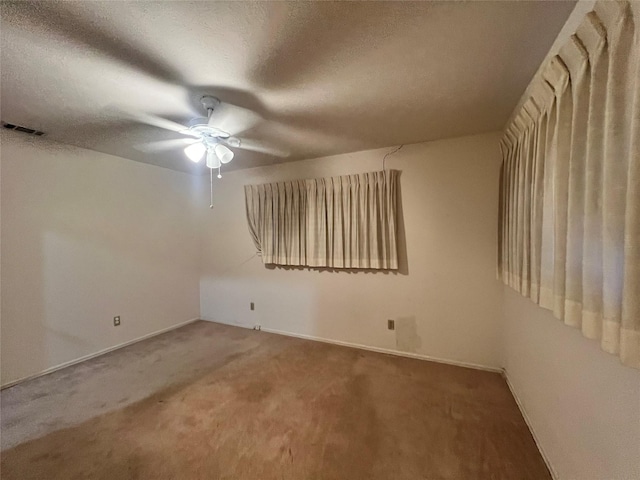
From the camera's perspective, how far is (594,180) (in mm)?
1025

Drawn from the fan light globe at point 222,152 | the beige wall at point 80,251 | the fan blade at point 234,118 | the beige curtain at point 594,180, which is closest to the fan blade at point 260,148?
the fan blade at point 234,118

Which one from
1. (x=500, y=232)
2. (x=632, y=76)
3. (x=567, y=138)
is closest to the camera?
(x=632, y=76)

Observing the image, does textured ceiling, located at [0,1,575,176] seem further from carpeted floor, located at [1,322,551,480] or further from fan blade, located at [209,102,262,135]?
carpeted floor, located at [1,322,551,480]

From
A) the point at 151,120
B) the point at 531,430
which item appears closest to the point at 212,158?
the point at 151,120

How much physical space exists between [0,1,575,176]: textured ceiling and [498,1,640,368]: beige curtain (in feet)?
1.13

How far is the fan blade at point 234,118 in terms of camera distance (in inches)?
84.4

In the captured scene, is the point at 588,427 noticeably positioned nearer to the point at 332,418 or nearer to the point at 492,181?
the point at 332,418

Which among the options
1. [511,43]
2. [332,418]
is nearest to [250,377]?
[332,418]

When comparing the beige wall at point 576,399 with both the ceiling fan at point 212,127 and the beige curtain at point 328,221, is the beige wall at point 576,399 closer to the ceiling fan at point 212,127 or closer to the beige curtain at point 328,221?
the beige curtain at point 328,221

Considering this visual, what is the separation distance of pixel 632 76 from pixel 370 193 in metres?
2.37

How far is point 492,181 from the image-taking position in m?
2.72

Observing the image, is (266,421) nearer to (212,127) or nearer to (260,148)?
(212,127)

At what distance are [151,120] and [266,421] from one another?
2.67 m

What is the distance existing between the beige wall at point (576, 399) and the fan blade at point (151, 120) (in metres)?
2.75
